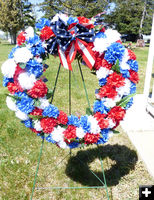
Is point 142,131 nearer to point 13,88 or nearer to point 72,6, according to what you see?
point 13,88

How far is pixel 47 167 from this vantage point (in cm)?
343

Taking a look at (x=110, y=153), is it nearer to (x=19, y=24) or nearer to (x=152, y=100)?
(x=152, y=100)

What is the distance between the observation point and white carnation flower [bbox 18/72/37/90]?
220 cm

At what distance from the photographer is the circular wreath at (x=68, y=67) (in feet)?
7.27

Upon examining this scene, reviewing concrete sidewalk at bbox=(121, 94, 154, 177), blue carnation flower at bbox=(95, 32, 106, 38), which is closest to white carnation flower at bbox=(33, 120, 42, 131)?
blue carnation flower at bbox=(95, 32, 106, 38)

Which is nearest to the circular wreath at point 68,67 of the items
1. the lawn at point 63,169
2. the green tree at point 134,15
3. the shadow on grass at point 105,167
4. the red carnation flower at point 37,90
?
the red carnation flower at point 37,90

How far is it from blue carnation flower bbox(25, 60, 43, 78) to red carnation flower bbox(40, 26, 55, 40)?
32cm

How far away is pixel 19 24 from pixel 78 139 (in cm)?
3888

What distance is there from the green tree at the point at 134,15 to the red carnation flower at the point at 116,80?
34.5 meters

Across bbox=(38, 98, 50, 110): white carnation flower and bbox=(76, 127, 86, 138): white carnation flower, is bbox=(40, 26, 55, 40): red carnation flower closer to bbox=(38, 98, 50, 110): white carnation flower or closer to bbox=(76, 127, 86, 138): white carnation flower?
bbox=(38, 98, 50, 110): white carnation flower

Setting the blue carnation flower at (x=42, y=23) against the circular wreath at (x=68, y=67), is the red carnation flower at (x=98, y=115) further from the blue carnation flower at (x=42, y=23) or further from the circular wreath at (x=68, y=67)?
the blue carnation flower at (x=42, y=23)

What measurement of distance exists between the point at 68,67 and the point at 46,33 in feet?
1.56

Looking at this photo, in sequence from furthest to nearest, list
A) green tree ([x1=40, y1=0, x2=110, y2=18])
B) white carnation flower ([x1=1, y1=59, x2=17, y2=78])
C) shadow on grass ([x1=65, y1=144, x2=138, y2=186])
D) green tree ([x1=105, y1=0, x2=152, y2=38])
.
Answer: green tree ([x1=105, y1=0, x2=152, y2=38]), green tree ([x1=40, y1=0, x2=110, y2=18]), shadow on grass ([x1=65, y1=144, x2=138, y2=186]), white carnation flower ([x1=1, y1=59, x2=17, y2=78])

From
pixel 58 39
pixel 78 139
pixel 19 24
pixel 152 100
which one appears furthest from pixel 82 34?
pixel 19 24
